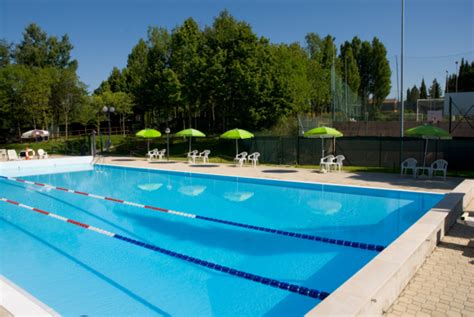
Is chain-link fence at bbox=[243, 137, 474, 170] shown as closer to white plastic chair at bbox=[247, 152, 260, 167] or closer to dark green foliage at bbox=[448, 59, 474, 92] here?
white plastic chair at bbox=[247, 152, 260, 167]

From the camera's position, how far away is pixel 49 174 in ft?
68.2

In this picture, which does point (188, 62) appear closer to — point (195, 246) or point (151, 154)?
point (151, 154)

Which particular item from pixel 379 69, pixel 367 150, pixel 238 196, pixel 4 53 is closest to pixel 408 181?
pixel 367 150

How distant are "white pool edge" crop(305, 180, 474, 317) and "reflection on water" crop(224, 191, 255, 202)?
22.3 ft

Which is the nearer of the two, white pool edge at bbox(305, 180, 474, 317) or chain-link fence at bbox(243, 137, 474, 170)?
white pool edge at bbox(305, 180, 474, 317)

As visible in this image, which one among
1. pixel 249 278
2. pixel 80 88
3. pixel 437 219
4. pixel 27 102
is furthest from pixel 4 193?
pixel 80 88

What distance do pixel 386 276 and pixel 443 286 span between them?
3.55ft

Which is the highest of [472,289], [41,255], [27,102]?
[27,102]

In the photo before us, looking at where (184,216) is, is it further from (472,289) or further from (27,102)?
(27,102)

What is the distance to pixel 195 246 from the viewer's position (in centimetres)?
797

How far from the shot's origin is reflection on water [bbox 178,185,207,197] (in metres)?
14.1

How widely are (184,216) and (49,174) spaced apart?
1401 centimetres

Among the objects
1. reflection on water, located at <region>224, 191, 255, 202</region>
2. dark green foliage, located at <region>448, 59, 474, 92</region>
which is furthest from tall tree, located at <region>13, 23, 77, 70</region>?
dark green foliage, located at <region>448, 59, 474, 92</region>

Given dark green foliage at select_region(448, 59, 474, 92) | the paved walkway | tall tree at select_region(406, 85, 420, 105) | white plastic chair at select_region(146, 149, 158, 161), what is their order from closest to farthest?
1. the paved walkway
2. white plastic chair at select_region(146, 149, 158, 161)
3. tall tree at select_region(406, 85, 420, 105)
4. dark green foliage at select_region(448, 59, 474, 92)
